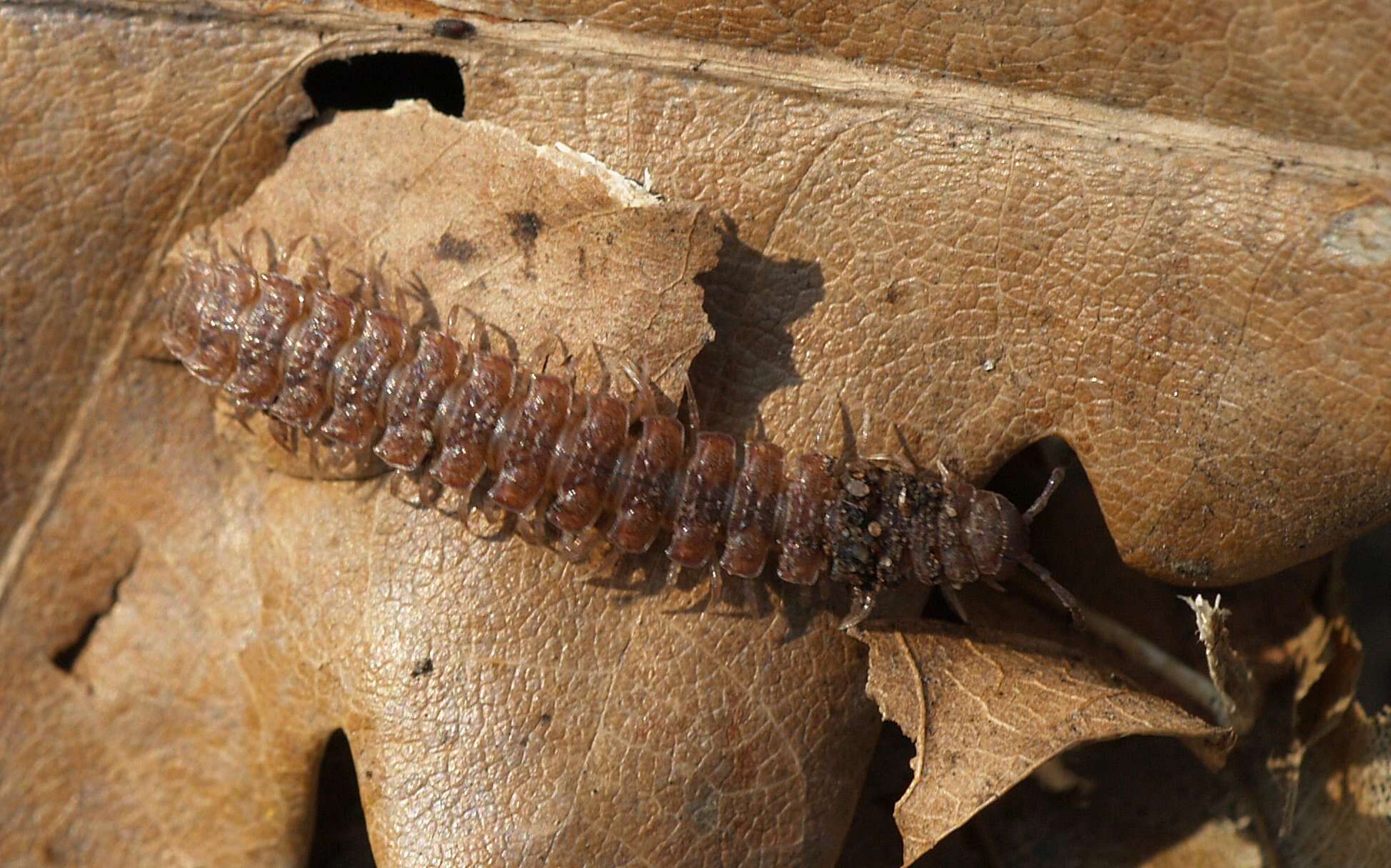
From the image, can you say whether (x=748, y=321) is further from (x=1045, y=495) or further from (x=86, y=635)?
(x=86, y=635)

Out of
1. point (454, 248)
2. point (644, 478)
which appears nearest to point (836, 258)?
point (644, 478)

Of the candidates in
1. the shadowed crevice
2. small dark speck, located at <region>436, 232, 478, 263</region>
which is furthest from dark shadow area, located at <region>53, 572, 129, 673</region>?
small dark speck, located at <region>436, 232, 478, 263</region>

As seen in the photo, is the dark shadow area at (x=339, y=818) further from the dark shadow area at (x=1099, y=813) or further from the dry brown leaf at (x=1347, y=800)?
the dry brown leaf at (x=1347, y=800)

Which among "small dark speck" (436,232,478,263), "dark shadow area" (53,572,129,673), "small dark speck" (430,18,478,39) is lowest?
"dark shadow area" (53,572,129,673)

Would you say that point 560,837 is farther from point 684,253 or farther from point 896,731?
point 684,253

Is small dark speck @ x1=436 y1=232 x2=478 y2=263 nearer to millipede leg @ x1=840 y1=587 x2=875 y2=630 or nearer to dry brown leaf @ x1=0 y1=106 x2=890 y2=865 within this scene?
dry brown leaf @ x1=0 y1=106 x2=890 y2=865

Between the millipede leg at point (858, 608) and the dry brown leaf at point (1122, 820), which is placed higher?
the millipede leg at point (858, 608)

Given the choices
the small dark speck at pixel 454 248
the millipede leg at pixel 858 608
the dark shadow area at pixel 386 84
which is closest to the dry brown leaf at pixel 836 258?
the millipede leg at pixel 858 608
